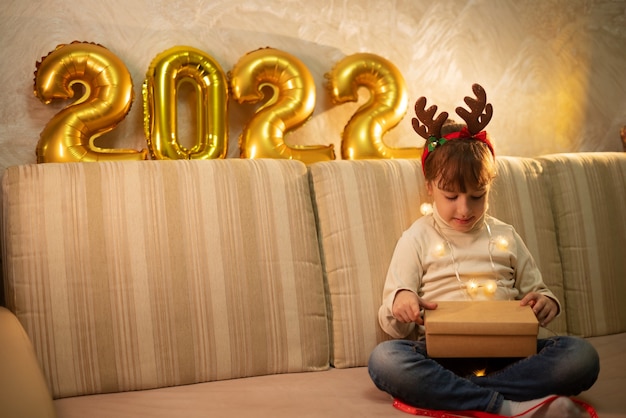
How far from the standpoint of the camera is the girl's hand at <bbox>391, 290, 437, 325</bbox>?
1544mm

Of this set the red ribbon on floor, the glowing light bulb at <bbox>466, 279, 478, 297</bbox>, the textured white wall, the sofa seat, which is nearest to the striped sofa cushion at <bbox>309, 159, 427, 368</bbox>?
the sofa seat

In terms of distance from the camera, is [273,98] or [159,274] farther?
[273,98]

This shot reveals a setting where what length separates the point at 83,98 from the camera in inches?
74.7

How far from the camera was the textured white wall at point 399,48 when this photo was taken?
194cm

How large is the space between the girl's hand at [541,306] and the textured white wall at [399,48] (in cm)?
90

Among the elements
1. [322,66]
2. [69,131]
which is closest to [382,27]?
[322,66]

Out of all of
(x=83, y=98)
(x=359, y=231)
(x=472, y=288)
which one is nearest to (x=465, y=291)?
(x=472, y=288)

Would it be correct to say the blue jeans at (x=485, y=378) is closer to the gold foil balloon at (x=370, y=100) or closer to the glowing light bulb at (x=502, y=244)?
the glowing light bulb at (x=502, y=244)

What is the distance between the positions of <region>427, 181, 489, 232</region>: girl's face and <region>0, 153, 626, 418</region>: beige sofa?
0.50 ft

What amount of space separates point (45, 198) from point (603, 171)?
158 cm

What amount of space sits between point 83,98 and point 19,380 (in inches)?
38.1

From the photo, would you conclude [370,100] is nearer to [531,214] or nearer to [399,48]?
[399,48]

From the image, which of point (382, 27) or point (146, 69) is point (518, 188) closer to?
point (382, 27)

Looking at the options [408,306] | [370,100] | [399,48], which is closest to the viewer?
[408,306]
